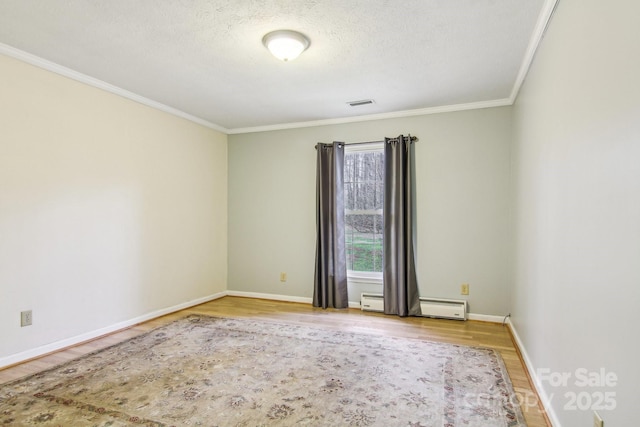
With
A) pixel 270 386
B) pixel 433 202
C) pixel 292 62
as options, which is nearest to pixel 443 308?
pixel 433 202

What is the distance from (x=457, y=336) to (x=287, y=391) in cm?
189

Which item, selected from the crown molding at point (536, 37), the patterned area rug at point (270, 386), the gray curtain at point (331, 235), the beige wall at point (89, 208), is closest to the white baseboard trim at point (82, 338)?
the beige wall at point (89, 208)

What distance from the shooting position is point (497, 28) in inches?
94.0

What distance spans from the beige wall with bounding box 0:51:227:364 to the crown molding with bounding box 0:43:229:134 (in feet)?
0.18

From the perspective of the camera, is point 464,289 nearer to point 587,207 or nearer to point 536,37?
point 536,37

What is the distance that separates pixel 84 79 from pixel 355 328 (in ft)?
11.6

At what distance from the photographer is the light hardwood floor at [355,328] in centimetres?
254

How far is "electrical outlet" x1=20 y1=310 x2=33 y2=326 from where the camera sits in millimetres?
2816

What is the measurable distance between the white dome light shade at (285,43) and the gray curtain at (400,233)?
1990 mm

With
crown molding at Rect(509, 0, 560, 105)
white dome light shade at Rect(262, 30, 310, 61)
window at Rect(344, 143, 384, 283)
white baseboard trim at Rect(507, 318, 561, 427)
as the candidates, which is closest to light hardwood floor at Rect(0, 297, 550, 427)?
white baseboard trim at Rect(507, 318, 561, 427)

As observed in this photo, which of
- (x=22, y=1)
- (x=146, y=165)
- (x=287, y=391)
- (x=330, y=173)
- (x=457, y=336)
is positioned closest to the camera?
(x=22, y=1)

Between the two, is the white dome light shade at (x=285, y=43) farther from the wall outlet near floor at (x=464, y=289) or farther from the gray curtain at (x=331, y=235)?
the wall outlet near floor at (x=464, y=289)

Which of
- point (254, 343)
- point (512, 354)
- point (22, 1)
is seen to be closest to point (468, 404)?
point (512, 354)

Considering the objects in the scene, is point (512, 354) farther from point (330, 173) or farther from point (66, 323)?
point (66, 323)
